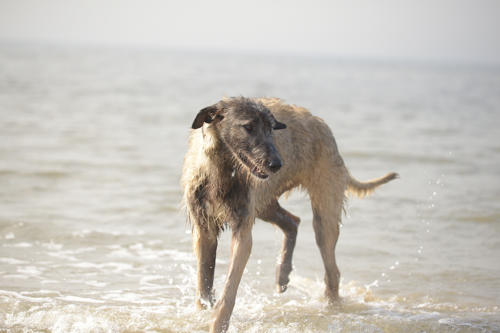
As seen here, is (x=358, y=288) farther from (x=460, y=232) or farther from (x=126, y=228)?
(x=126, y=228)

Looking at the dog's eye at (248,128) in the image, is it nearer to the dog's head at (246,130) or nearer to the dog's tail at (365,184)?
the dog's head at (246,130)

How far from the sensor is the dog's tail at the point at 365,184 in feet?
23.7

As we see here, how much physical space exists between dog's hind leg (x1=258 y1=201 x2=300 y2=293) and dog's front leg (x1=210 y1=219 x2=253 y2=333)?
139 cm

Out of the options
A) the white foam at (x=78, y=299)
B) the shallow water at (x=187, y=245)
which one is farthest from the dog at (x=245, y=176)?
the white foam at (x=78, y=299)

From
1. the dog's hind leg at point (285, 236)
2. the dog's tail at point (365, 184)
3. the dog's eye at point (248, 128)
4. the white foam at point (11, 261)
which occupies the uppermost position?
the dog's eye at point (248, 128)

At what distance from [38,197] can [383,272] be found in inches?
222

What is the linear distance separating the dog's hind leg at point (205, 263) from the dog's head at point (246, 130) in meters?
0.95

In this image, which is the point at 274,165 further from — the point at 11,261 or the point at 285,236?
the point at 11,261

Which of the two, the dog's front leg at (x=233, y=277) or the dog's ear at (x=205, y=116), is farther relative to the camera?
the dog's front leg at (x=233, y=277)

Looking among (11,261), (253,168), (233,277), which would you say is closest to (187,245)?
(11,261)

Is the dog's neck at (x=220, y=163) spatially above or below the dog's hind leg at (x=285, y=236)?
above

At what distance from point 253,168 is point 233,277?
3.06 feet

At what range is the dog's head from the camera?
16.6ft

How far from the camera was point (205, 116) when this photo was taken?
16.9 feet
